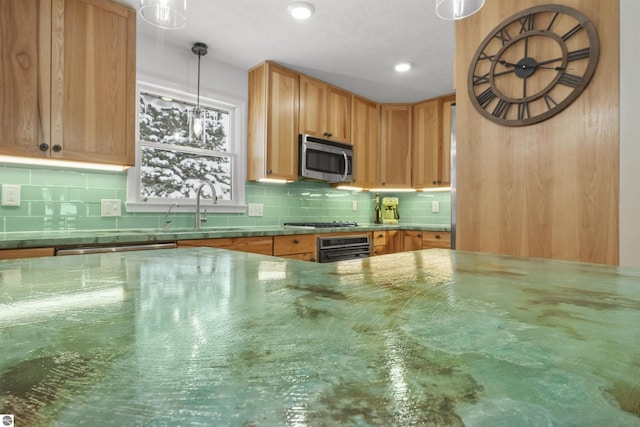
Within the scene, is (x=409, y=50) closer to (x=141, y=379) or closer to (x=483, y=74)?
(x=483, y=74)

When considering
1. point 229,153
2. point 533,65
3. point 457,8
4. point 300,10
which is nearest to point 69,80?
point 229,153

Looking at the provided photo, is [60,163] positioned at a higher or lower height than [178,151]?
lower

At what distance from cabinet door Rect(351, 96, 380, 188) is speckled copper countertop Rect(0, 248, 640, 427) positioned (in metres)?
3.44

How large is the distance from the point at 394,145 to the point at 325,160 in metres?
1.15

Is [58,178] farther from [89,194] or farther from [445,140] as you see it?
[445,140]

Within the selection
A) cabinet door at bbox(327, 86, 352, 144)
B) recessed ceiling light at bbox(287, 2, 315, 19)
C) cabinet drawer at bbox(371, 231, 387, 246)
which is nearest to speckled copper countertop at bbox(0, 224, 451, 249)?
cabinet drawer at bbox(371, 231, 387, 246)

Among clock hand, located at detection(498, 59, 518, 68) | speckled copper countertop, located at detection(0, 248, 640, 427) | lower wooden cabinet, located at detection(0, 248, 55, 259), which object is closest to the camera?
speckled copper countertop, located at detection(0, 248, 640, 427)

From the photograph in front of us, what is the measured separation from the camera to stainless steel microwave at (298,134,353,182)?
11.1ft

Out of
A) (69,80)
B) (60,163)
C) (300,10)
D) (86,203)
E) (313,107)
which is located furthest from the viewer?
(313,107)

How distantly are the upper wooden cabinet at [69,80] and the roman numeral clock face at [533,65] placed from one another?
2.20 m

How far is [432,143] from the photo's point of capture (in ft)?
13.4

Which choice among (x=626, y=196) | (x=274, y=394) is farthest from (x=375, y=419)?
(x=626, y=196)

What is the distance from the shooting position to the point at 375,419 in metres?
0.22

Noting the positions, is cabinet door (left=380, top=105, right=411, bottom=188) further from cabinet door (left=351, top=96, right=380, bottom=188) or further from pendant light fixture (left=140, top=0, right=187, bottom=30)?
pendant light fixture (left=140, top=0, right=187, bottom=30)
